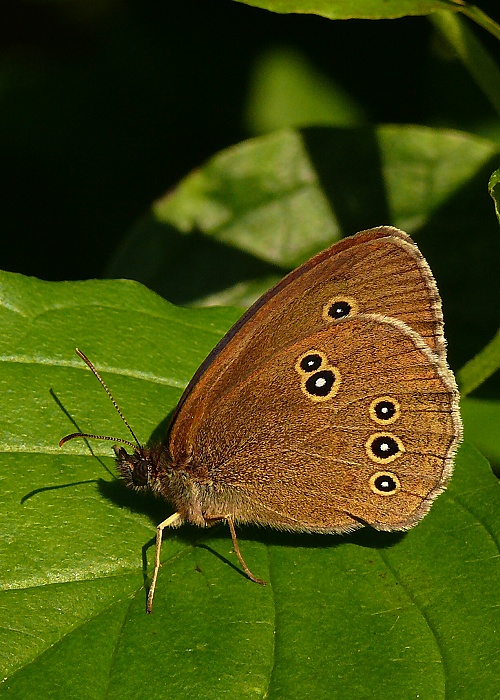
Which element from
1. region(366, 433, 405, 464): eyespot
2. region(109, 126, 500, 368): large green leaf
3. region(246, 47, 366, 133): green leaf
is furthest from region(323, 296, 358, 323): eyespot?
region(246, 47, 366, 133): green leaf

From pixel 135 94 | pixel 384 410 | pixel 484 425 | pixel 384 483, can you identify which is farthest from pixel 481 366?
pixel 135 94

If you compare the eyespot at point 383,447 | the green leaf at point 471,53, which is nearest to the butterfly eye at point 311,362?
the eyespot at point 383,447

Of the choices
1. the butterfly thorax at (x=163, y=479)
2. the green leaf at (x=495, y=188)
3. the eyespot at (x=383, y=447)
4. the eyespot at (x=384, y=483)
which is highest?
the green leaf at (x=495, y=188)

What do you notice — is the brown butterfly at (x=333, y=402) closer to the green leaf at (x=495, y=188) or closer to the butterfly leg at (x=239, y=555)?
the butterfly leg at (x=239, y=555)

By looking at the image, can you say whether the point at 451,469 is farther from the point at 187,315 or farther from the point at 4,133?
the point at 4,133

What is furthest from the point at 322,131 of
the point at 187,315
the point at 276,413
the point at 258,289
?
the point at 276,413

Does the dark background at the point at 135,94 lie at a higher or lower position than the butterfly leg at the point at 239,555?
higher

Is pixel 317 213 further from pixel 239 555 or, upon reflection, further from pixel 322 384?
pixel 239 555

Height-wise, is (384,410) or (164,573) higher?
(384,410)

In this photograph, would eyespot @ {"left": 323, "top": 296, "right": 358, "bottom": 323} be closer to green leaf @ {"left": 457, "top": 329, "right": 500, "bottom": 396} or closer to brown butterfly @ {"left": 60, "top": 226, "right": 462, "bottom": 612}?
brown butterfly @ {"left": 60, "top": 226, "right": 462, "bottom": 612}
